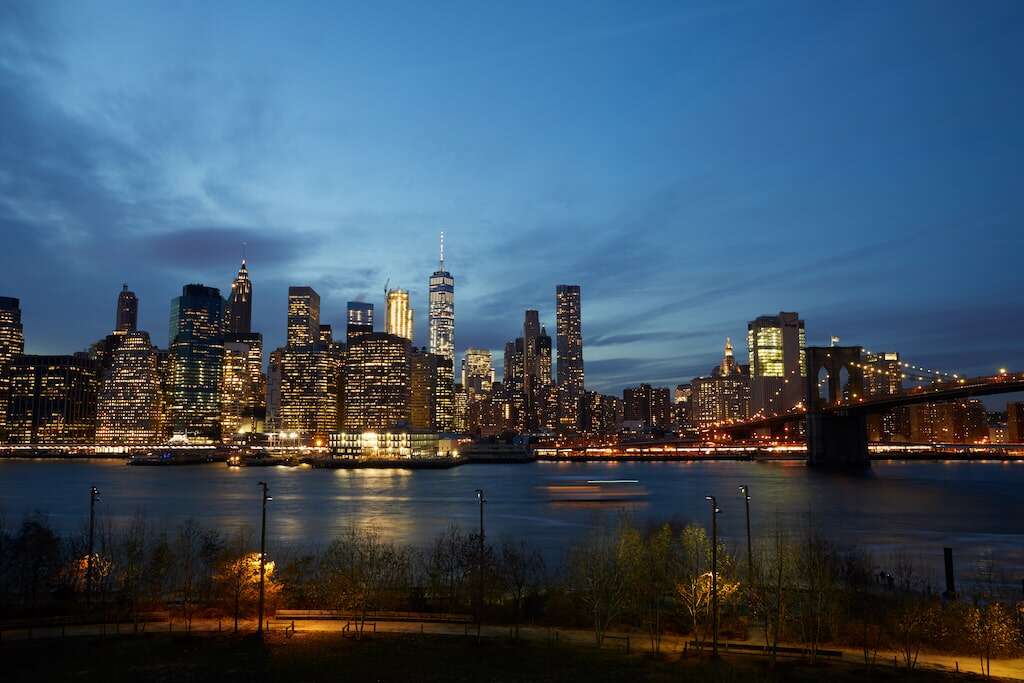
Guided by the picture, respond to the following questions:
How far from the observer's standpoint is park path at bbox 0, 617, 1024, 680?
2131 centimetres

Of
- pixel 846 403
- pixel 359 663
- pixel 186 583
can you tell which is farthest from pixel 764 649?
pixel 846 403

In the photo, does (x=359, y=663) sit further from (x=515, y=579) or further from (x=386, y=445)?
(x=386, y=445)

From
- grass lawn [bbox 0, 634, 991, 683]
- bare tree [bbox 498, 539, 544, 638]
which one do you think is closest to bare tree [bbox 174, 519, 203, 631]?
grass lawn [bbox 0, 634, 991, 683]

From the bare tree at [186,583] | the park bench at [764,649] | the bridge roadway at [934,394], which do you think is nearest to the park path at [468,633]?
the park bench at [764,649]

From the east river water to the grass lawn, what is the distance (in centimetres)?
1695

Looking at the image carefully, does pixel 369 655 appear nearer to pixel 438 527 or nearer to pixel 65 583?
pixel 65 583

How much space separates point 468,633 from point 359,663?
13.1ft

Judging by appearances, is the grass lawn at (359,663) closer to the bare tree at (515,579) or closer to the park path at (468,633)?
the park path at (468,633)

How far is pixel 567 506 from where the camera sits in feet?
238

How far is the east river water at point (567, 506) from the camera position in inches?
1960

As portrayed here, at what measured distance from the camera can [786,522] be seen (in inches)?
2186

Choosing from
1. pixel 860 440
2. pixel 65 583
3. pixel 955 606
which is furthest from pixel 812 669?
pixel 860 440

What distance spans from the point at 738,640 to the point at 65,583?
23.2 meters

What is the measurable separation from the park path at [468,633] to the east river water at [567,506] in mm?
14597
